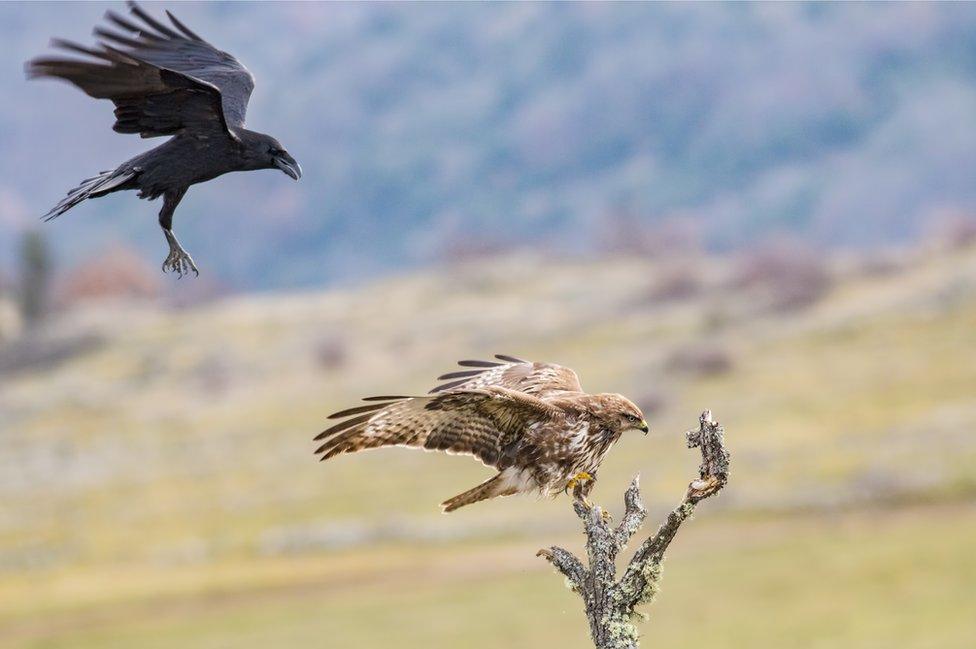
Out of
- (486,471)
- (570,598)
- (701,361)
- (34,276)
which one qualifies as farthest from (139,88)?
(34,276)

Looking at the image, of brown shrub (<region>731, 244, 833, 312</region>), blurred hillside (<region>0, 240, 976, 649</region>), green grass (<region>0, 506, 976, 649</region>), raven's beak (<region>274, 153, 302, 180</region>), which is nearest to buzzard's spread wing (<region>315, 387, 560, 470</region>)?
raven's beak (<region>274, 153, 302, 180</region>)

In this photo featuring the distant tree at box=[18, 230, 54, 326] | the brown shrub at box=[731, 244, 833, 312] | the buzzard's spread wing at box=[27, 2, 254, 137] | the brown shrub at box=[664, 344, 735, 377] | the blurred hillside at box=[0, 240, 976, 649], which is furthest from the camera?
the distant tree at box=[18, 230, 54, 326]

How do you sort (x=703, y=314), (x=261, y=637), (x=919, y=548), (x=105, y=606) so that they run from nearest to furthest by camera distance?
(x=261, y=637)
(x=919, y=548)
(x=105, y=606)
(x=703, y=314)

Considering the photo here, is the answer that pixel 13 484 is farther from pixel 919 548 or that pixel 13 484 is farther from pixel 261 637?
pixel 919 548

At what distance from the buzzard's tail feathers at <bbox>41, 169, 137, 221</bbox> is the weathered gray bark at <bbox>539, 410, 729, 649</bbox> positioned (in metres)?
2.39

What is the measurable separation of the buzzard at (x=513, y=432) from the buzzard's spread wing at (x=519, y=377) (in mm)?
356

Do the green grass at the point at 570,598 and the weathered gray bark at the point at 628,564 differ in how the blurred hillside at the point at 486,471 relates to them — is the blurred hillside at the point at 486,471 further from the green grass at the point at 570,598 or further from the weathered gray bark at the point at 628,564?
the weathered gray bark at the point at 628,564

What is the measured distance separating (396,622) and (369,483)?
72.8 feet

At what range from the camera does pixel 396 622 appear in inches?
1499

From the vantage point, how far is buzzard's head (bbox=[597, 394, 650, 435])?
648 centimetres

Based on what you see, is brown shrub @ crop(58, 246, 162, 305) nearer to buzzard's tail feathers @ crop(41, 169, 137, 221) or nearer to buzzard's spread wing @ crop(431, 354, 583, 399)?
buzzard's spread wing @ crop(431, 354, 583, 399)

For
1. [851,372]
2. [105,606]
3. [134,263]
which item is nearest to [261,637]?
[105,606]

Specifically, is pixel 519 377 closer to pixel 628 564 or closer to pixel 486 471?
pixel 628 564

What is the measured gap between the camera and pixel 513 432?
21.3ft
